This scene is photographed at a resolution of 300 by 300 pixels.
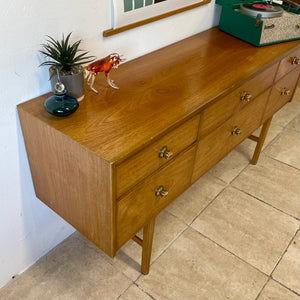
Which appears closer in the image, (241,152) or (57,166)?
(57,166)

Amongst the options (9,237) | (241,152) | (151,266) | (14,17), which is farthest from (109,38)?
(241,152)

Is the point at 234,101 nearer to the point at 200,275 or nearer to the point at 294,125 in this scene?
the point at 200,275

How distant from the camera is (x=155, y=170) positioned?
124cm

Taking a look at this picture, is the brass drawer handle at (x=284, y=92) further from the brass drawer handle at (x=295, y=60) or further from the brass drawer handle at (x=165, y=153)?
the brass drawer handle at (x=165, y=153)

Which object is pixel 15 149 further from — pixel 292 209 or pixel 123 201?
pixel 292 209

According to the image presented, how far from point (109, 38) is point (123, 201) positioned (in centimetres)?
72

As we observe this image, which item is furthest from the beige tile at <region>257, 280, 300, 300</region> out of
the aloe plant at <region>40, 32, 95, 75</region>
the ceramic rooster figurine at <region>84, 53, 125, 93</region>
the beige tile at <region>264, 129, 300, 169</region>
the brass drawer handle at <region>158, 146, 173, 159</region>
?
the aloe plant at <region>40, 32, 95, 75</region>

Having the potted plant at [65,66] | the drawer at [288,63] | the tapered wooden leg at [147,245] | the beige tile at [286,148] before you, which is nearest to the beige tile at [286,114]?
the beige tile at [286,148]

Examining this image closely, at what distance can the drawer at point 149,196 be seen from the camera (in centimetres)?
118

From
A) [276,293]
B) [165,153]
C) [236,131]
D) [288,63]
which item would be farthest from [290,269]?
[288,63]

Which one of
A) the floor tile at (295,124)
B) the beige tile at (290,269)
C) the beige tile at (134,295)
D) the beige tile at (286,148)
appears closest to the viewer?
the beige tile at (134,295)

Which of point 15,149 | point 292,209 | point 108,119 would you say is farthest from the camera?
point 292,209

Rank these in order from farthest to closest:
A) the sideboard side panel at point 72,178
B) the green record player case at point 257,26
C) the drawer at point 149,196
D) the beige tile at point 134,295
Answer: the green record player case at point 257,26
the beige tile at point 134,295
the drawer at point 149,196
the sideboard side panel at point 72,178

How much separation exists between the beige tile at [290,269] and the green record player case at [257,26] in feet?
3.65
